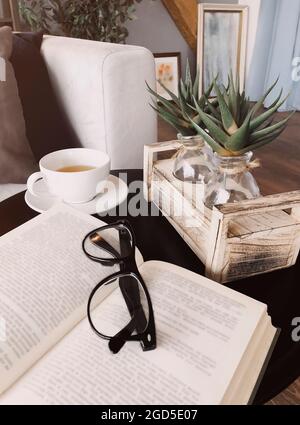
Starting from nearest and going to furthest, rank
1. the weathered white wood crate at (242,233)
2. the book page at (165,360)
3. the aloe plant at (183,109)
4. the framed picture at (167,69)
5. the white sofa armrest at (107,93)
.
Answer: the book page at (165,360)
the weathered white wood crate at (242,233)
the aloe plant at (183,109)
the white sofa armrest at (107,93)
the framed picture at (167,69)

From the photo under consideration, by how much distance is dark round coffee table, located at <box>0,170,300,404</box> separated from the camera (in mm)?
411

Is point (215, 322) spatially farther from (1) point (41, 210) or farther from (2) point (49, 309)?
(1) point (41, 210)

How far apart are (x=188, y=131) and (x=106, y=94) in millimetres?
421

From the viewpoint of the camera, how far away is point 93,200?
676mm

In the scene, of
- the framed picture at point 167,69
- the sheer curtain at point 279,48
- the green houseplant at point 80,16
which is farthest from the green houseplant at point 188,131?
the sheer curtain at point 279,48

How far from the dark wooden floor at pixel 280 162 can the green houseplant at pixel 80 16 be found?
29.4 inches

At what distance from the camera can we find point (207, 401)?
Answer: 0.33 metres

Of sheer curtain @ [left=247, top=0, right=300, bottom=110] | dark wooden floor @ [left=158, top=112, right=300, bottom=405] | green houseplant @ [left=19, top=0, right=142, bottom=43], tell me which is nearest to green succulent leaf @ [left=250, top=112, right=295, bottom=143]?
dark wooden floor @ [left=158, top=112, right=300, bottom=405]

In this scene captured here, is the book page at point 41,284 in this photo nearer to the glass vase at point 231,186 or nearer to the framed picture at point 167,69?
the glass vase at point 231,186

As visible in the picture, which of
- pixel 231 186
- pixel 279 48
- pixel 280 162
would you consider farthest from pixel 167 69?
pixel 231 186

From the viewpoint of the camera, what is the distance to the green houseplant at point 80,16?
2.04m

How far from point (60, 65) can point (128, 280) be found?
2.75 feet

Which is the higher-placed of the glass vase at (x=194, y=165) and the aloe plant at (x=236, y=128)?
the aloe plant at (x=236, y=128)

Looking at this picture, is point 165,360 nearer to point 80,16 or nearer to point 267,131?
point 267,131
